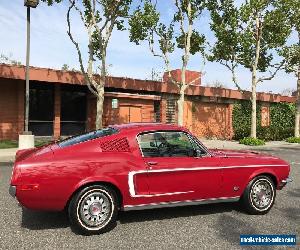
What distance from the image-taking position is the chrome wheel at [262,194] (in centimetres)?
632

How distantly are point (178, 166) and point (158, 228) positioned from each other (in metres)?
0.98

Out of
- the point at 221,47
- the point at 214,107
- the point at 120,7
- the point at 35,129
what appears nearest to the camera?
the point at 120,7

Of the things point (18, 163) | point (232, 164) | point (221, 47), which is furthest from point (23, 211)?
point (221, 47)

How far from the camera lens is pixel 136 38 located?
20953mm

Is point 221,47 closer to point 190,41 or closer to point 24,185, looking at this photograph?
point 190,41

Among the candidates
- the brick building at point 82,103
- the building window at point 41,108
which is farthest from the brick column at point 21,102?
the building window at point 41,108

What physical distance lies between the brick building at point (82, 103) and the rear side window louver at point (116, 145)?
15.2m

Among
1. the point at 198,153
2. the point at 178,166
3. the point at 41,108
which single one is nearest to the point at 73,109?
the point at 41,108

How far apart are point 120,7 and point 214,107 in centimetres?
1349

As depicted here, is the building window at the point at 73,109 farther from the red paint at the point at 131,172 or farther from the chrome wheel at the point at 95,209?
the chrome wheel at the point at 95,209

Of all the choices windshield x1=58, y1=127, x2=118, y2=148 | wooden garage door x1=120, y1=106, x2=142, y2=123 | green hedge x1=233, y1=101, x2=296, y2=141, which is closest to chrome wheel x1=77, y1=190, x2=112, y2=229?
windshield x1=58, y1=127, x2=118, y2=148

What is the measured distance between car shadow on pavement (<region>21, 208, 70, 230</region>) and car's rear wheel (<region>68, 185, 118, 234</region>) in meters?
0.56

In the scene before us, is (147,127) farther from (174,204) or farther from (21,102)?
(21,102)

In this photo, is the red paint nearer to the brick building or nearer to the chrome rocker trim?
the chrome rocker trim
